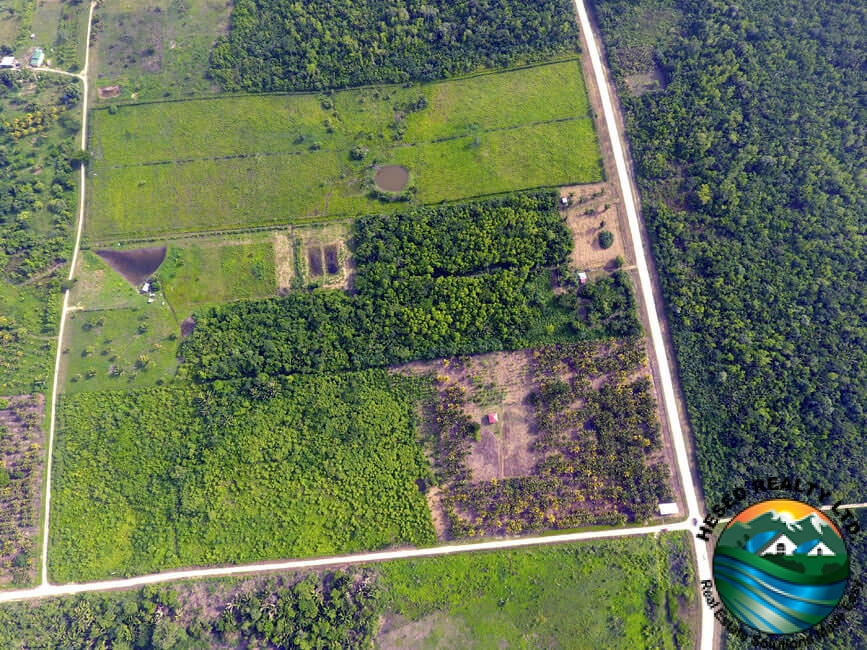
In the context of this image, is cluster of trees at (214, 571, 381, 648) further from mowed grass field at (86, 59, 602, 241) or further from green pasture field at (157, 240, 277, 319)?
mowed grass field at (86, 59, 602, 241)

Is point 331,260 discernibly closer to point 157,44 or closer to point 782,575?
point 157,44

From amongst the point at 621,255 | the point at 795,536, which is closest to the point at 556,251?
the point at 621,255

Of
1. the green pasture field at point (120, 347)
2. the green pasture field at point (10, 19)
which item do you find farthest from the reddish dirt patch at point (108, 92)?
the green pasture field at point (120, 347)

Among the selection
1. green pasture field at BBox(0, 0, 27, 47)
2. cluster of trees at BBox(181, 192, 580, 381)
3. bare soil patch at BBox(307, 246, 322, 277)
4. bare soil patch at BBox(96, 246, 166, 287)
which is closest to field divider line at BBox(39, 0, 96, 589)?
bare soil patch at BBox(96, 246, 166, 287)

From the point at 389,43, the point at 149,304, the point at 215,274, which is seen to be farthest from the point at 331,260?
the point at 389,43

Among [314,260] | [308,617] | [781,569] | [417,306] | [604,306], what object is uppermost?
[314,260]

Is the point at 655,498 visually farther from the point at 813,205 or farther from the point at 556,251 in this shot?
the point at 813,205
